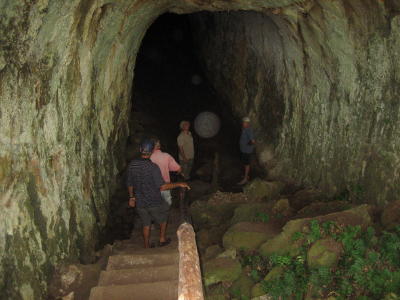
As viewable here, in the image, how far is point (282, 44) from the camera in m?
8.84

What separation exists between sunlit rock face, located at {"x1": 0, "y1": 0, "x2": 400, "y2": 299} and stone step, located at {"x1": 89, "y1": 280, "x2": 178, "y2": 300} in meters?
0.80

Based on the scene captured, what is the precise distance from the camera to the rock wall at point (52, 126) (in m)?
3.86

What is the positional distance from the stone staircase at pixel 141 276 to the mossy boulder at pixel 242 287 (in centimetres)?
97

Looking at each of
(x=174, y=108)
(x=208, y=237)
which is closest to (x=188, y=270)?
(x=208, y=237)

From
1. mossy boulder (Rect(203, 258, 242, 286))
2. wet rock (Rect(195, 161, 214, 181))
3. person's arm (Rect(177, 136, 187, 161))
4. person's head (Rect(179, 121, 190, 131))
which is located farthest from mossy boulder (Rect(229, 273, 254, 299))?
wet rock (Rect(195, 161, 214, 181))

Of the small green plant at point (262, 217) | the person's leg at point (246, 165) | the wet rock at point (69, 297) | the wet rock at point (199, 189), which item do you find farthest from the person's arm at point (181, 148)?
the wet rock at point (69, 297)

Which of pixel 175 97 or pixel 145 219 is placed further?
pixel 175 97

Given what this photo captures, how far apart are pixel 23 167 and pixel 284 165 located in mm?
6703

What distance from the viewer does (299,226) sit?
5656 millimetres

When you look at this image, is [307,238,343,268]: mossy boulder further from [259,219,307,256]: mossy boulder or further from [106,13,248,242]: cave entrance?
[106,13,248,242]: cave entrance

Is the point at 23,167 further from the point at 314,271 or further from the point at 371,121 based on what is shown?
the point at 371,121

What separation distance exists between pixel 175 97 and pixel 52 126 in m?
11.1

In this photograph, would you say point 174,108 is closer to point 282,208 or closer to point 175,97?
point 175,97

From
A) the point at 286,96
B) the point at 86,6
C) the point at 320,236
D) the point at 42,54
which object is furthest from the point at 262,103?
the point at 42,54
